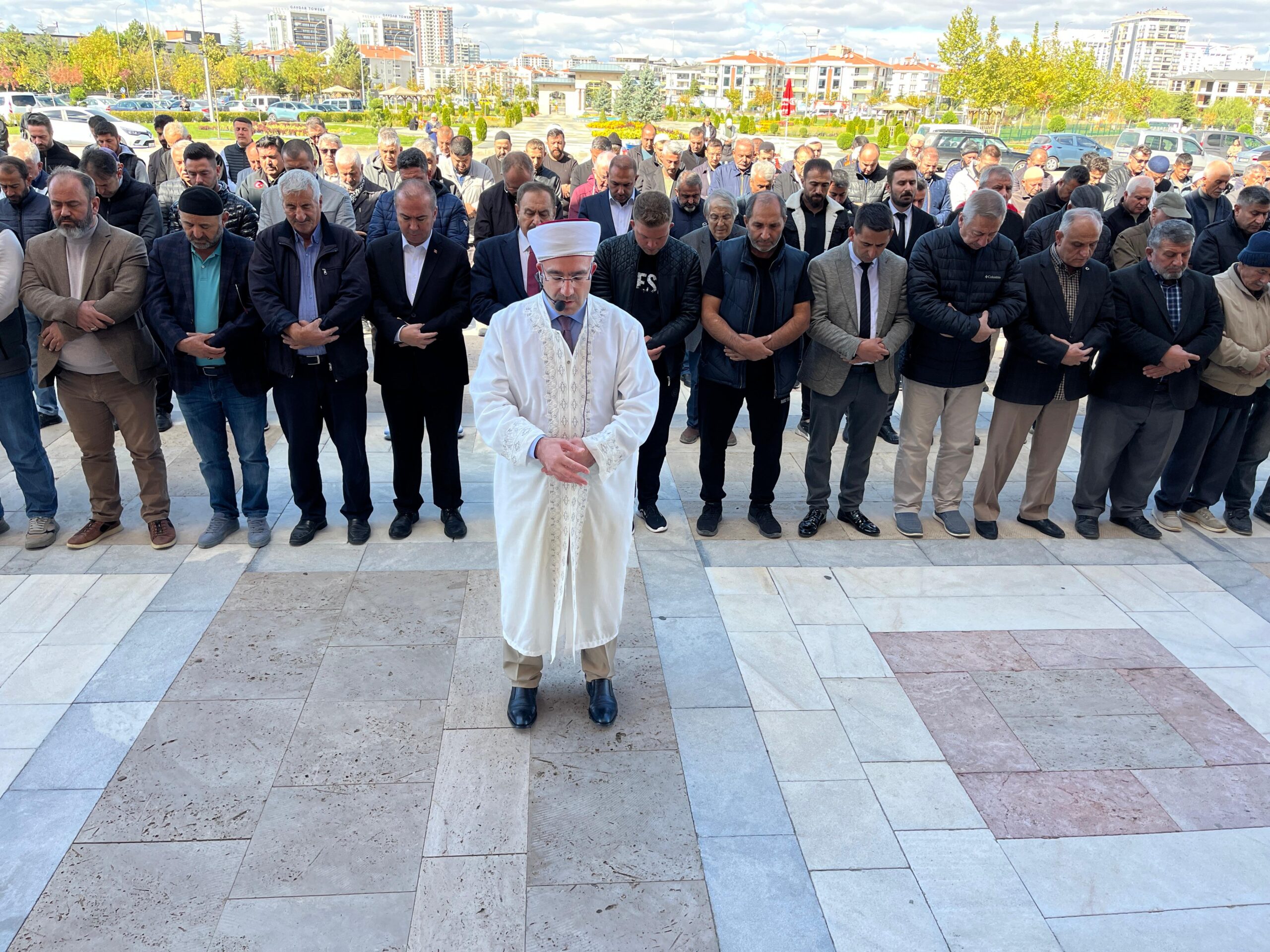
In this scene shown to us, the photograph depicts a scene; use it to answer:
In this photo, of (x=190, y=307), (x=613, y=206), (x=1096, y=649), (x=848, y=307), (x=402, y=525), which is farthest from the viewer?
(x=613, y=206)

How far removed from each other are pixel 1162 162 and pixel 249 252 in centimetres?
971

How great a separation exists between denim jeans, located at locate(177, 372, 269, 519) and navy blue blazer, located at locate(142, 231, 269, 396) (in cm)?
10

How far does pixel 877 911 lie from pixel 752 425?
123 inches

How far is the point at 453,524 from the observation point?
5.50 metres

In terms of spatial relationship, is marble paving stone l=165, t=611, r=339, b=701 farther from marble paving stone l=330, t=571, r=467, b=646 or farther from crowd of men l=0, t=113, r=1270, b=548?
crowd of men l=0, t=113, r=1270, b=548

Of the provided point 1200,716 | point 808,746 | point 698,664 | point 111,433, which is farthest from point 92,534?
point 1200,716

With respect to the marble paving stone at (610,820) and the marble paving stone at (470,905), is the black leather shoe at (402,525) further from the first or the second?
the marble paving stone at (470,905)

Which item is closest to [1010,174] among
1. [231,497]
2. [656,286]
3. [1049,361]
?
[1049,361]

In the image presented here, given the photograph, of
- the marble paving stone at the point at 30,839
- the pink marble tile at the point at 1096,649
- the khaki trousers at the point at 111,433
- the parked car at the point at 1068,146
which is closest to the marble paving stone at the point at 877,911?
the pink marble tile at the point at 1096,649

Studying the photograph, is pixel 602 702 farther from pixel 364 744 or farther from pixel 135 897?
pixel 135 897

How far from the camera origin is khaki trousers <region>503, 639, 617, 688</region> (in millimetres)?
3799

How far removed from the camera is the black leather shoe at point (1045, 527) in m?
5.80

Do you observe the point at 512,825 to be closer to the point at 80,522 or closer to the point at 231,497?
the point at 231,497

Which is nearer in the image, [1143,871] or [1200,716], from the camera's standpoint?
[1143,871]
